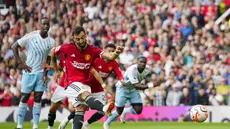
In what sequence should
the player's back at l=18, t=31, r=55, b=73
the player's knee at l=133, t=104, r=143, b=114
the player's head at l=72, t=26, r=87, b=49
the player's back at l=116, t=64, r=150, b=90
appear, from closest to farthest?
the player's head at l=72, t=26, r=87, b=49
the player's back at l=18, t=31, r=55, b=73
the player's back at l=116, t=64, r=150, b=90
the player's knee at l=133, t=104, r=143, b=114

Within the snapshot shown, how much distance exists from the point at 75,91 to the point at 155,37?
14101 mm

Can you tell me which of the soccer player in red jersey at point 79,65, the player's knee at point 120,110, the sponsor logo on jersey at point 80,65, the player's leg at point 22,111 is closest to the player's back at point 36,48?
the player's leg at point 22,111

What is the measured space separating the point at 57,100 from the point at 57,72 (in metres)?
0.66

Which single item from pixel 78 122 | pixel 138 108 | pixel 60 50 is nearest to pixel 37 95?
pixel 60 50

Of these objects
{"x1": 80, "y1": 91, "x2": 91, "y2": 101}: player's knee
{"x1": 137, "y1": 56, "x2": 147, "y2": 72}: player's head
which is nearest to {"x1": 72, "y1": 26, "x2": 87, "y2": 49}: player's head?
{"x1": 80, "y1": 91, "x2": 91, "y2": 101}: player's knee

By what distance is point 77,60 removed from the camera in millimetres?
14344

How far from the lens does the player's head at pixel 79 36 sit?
13.9m

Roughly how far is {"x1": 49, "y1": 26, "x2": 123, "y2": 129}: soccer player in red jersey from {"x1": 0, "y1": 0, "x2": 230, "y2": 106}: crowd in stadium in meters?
10.2

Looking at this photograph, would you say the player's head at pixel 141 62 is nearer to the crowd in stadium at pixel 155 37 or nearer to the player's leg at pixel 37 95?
the player's leg at pixel 37 95

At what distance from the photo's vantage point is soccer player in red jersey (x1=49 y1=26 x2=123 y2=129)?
551 inches

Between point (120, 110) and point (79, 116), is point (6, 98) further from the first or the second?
point (79, 116)

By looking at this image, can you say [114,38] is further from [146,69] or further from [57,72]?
[57,72]

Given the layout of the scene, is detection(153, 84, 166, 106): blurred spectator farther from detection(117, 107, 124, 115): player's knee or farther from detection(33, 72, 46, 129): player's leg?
detection(33, 72, 46, 129): player's leg

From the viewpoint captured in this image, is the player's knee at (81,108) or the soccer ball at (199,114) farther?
the soccer ball at (199,114)
